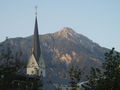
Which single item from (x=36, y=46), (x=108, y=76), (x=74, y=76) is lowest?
(x=108, y=76)

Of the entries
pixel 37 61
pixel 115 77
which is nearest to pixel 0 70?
pixel 115 77

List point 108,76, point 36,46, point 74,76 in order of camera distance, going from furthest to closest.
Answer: point 36,46 < point 74,76 < point 108,76

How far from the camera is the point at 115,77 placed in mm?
25141

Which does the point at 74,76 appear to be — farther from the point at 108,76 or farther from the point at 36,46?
the point at 36,46

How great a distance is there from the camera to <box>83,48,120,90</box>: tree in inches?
969

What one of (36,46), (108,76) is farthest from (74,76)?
(36,46)

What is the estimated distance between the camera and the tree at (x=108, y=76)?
2461 cm

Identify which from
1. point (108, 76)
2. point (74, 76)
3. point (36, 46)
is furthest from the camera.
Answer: point (36, 46)

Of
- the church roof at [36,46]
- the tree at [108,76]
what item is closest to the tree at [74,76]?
the tree at [108,76]

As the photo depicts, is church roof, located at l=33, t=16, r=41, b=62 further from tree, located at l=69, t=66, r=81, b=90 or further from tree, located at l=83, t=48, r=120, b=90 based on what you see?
tree, located at l=83, t=48, r=120, b=90

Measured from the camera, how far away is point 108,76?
25.8 metres

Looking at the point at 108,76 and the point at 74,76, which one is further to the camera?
the point at 74,76

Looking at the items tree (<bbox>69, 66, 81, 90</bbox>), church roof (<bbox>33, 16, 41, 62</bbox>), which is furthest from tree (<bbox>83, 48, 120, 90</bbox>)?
church roof (<bbox>33, 16, 41, 62</bbox>)

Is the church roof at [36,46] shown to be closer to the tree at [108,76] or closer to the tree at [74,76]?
the tree at [74,76]
